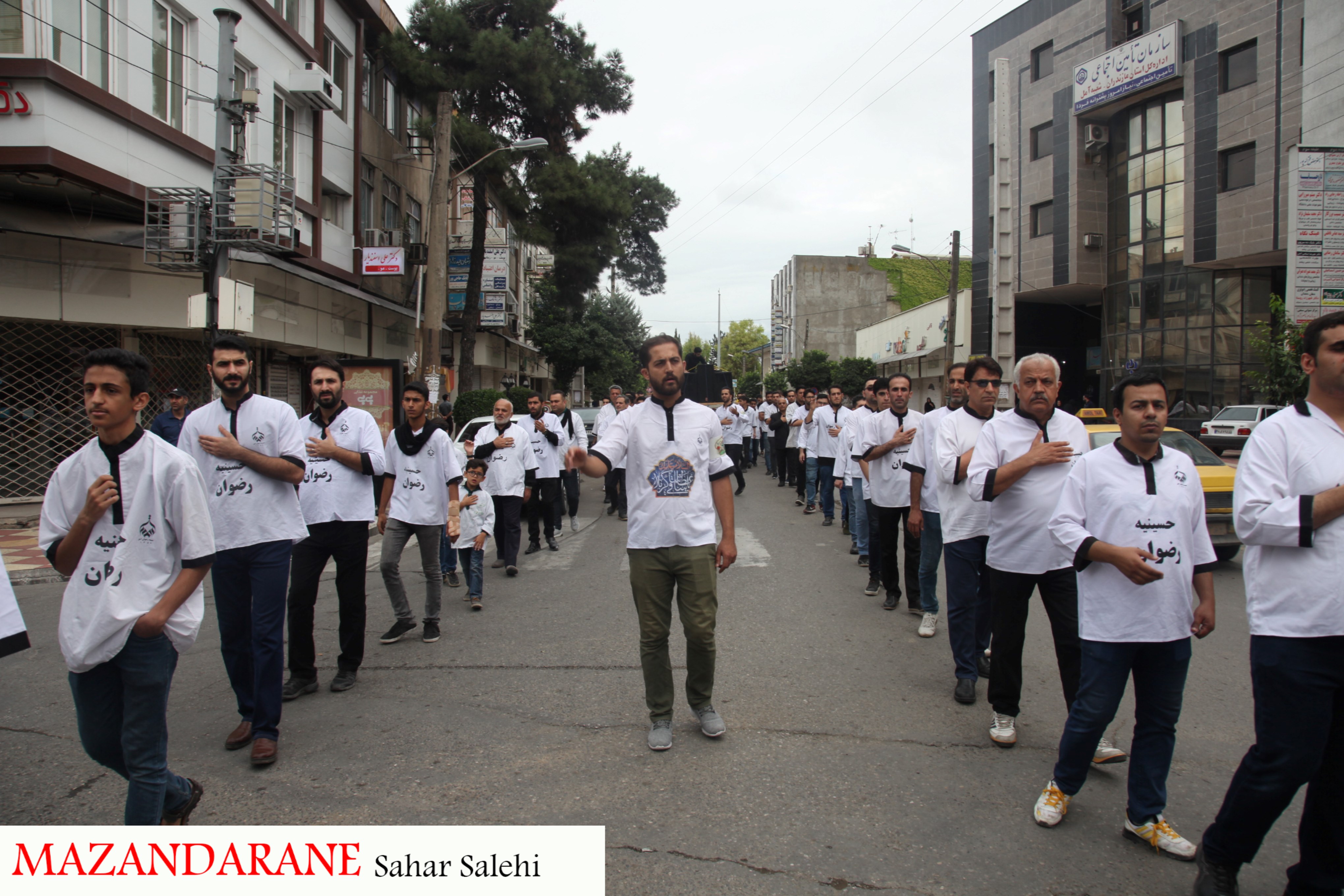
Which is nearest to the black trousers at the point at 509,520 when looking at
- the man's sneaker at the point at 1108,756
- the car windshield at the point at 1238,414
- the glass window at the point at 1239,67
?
the man's sneaker at the point at 1108,756

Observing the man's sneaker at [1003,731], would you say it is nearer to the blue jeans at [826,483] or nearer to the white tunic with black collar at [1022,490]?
the white tunic with black collar at [1022,490]

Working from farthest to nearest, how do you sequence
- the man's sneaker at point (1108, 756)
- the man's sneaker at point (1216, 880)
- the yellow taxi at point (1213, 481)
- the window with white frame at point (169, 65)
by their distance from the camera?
the window with white frame at point (169, 65) → the yellow taxi at point (1213, 481) → the man's sneaker at point (1108, 756) → the man's sneaker at point (1216, 880)

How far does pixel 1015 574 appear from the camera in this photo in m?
4.11

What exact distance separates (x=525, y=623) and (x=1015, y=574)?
3965 millimetres

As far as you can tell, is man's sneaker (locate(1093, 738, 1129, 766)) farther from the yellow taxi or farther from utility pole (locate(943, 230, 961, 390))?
utility pole (locate(943, 230, 961, 390))

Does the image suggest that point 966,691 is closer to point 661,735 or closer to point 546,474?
point 661,735

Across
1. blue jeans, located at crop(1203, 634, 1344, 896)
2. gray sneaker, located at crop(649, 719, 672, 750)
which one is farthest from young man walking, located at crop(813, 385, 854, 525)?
blue jeans, located at crop(1203, 634, 1344, 896)

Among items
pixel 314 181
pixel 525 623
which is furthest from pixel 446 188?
pixel 525 623

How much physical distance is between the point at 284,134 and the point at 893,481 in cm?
1702

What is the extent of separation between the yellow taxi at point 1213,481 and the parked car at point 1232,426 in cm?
1760

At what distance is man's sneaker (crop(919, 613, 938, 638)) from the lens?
6246mm

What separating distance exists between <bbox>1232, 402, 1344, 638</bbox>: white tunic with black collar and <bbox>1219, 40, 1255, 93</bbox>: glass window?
3099 centimetres

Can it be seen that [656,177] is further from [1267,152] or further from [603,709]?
[603,709]

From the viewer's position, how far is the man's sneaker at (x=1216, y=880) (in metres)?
2.73
